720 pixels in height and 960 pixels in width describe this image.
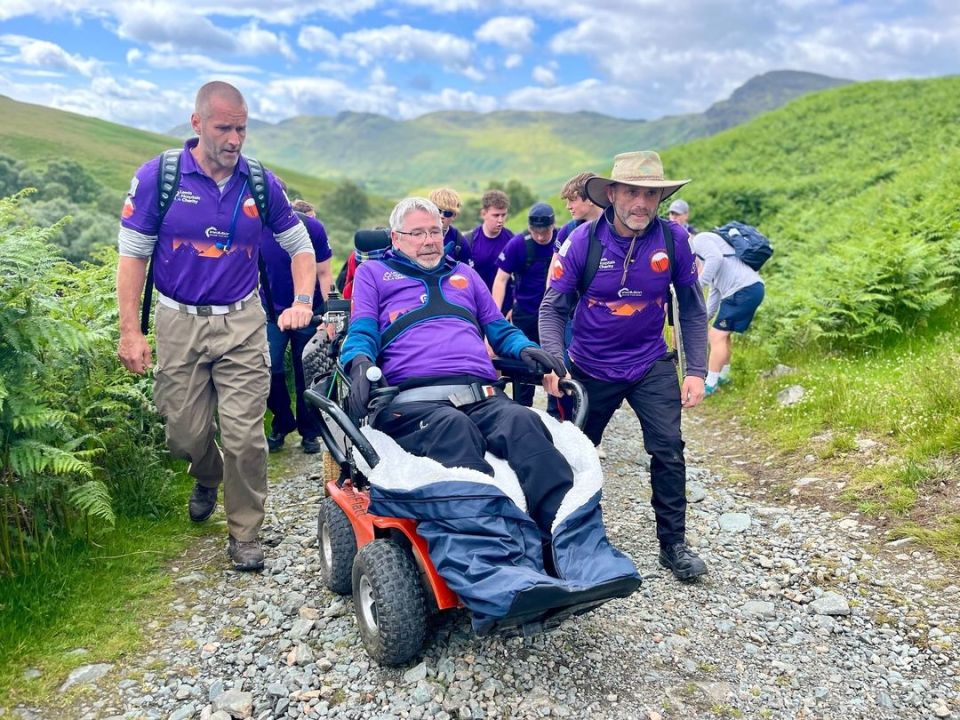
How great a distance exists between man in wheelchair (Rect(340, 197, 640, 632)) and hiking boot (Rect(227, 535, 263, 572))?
1.50 meters

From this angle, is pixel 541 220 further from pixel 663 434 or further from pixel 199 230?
pixel 199 230

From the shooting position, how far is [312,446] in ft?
26.8

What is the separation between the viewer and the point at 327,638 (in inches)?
Answer: 173

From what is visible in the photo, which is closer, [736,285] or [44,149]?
[736,285]

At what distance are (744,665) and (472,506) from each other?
183cm

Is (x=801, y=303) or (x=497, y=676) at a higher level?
(x=801, y=303)

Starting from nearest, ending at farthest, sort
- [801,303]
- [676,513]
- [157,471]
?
[676,513]
[157,471]
[801,303]

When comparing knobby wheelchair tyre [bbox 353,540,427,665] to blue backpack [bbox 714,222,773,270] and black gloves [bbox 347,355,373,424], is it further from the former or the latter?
blue backpack [bbox 714,222,773,270]

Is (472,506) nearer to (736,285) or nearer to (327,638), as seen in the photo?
(327,638)

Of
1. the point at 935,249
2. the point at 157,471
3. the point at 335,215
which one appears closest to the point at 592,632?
the point at 157,471

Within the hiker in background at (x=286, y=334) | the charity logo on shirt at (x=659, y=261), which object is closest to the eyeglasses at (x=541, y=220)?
the hiker in background at (x=286, y=334)

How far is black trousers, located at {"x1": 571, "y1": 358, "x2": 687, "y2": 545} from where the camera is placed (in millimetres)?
5160

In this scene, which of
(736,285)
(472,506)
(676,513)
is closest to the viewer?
(472,506)

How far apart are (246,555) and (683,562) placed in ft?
10.1
